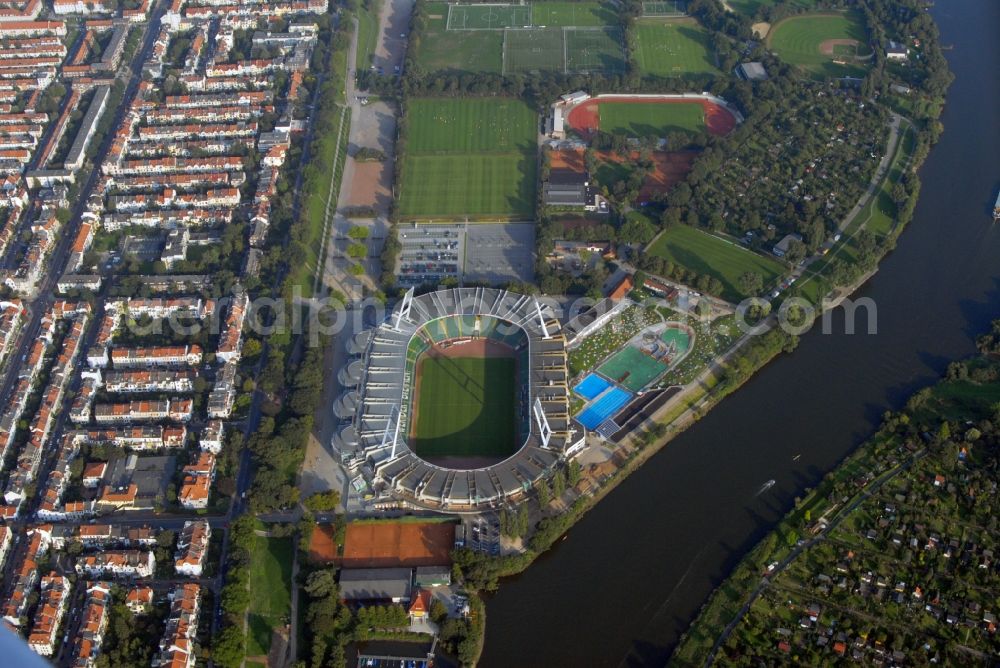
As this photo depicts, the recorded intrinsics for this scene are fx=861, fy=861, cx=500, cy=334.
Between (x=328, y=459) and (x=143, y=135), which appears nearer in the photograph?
(x=328, y=459)

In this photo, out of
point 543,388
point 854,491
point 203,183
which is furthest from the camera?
point 203,183

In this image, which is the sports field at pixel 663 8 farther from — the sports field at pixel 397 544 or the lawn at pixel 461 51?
the sports field at pixel 397 544

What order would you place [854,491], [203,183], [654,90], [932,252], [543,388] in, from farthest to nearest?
[654,90] → [203,183] → [932,252] → [543,388] → [854,491]

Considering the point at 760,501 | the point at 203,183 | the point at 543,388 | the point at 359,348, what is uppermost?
the point at 203,183

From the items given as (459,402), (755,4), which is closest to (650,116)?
(755,4)

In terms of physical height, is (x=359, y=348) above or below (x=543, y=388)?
above

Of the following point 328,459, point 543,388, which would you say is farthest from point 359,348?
point 543,388

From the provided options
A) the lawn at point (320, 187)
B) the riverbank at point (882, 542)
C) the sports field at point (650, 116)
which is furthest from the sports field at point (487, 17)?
the riverbank at point (882, 542)

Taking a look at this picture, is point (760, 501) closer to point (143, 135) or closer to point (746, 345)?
point (746, 345)
